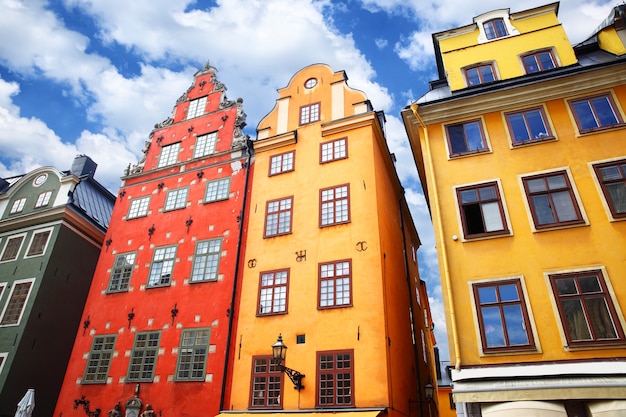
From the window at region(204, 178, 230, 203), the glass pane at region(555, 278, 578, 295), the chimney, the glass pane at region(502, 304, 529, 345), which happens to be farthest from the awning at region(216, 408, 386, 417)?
the chimney

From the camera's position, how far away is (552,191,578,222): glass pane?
1222 centimetres

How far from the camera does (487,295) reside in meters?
11.9

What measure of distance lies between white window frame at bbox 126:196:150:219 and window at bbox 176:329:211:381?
24.5 ft

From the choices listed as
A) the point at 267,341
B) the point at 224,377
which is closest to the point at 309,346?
the point at 267,341

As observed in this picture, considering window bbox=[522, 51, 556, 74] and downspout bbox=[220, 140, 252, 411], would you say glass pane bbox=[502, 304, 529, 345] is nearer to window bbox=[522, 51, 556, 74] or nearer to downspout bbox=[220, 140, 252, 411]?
window bbox=[522, 51, 556, 74]

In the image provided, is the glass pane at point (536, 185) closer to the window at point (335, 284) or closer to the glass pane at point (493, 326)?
the glass pane at point (493, 326)

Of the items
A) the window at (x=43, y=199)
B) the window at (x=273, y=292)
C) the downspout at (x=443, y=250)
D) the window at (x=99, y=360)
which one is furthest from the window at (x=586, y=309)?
the window at (x=43, y=199)

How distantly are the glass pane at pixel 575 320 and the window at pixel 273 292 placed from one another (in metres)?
8.81

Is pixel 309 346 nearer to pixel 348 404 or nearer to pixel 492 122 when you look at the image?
pixel 348 404

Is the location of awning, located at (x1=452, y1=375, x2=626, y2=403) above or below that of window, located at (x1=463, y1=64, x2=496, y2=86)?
below

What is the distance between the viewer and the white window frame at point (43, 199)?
23619 millimetres

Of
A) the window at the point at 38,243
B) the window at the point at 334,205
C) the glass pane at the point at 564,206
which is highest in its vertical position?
the window at the point at 38,243

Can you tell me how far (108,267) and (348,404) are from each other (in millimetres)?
13557

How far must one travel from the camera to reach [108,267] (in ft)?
64.7
